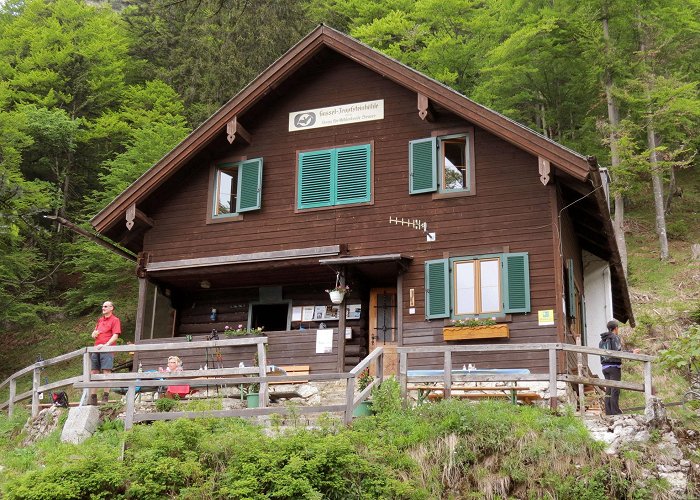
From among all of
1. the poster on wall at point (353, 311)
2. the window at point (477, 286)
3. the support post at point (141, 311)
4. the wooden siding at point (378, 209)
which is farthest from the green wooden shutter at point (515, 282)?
the support post at point (141, 311)

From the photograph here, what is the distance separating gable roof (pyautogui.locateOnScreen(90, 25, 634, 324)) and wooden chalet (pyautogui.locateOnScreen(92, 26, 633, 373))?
0.13ft

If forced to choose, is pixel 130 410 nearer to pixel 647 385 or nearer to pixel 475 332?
pixel 475 332

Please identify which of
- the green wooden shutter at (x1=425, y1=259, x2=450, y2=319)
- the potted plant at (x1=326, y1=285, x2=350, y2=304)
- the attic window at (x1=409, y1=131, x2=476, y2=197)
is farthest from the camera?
the attic window at (x1=409, y1=131, x2=476, y2=197)

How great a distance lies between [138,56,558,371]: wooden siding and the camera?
55.0 ft

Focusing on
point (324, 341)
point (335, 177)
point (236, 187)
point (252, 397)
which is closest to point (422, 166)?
point (335, 177)

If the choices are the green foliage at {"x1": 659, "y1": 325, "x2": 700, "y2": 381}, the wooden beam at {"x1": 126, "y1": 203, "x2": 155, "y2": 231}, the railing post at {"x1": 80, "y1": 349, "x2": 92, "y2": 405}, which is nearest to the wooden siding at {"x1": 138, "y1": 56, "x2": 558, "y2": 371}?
the wooden beam at {"x1": 126, "y1": 203, "x2": 155, "y2": 231}

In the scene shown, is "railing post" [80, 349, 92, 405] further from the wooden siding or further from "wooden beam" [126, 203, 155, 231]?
"wooden beam" [126, 203, 155, 231]

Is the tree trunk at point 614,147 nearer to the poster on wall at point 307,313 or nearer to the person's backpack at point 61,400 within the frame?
the poster on wall at point 307,313

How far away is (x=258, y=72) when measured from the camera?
32719 millimetres

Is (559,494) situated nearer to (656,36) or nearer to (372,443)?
(372,443)

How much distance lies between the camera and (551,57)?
35219 millimetres

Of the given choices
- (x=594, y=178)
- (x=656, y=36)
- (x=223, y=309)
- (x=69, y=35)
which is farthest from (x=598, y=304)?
(x=69, y=35)

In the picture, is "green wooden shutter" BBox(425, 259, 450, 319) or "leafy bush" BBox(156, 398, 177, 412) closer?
"leafy bush" BBox(156, 398, 177, 412)

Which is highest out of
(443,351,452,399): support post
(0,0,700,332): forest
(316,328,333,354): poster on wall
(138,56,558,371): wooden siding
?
(0,0,700,332): forest
